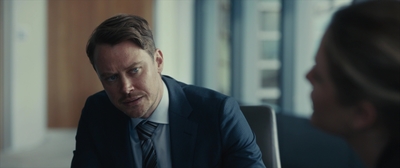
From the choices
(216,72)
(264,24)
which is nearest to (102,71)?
(264,24)

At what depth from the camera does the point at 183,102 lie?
5.27ft

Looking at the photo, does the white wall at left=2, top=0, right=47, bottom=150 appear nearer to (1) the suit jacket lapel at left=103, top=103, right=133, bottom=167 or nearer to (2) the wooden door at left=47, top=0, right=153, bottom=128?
(2) the wooden door at left=47, top=0, right=153, bottom=128

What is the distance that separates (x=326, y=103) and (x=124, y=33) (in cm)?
83

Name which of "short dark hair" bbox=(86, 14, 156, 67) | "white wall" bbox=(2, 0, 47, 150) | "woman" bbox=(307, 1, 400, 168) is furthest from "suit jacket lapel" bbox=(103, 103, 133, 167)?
"white wall" bbox=(2, 0, 47, 150)

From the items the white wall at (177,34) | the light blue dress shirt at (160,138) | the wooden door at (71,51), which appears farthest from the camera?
the wooden door at (71,51)

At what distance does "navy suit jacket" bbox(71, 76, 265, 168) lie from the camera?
4.93ft

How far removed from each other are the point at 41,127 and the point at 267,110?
5188mm

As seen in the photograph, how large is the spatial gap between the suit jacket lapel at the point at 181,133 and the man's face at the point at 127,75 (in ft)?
0.31

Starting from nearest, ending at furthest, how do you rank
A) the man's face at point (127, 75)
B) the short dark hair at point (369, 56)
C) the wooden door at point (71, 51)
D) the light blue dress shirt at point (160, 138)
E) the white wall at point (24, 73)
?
the short dark hair at point (369, 56), the man's face at point (127, 75), the light blue dress shirt at point (160, 138), the white wall at point (24, 73), the wooden door at point (71, 51)

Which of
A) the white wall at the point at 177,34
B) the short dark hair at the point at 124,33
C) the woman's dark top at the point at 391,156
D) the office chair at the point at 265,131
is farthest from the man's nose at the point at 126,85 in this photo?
the white wall at the point at 177,34

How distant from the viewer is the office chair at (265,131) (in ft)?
5.39

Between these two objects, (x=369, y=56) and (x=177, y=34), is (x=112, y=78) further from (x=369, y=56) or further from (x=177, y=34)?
(x=177, y=34)

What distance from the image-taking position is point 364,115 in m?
0.75

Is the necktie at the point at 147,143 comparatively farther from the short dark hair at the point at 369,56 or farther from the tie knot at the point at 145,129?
the short dark hair at the point at 369,56
